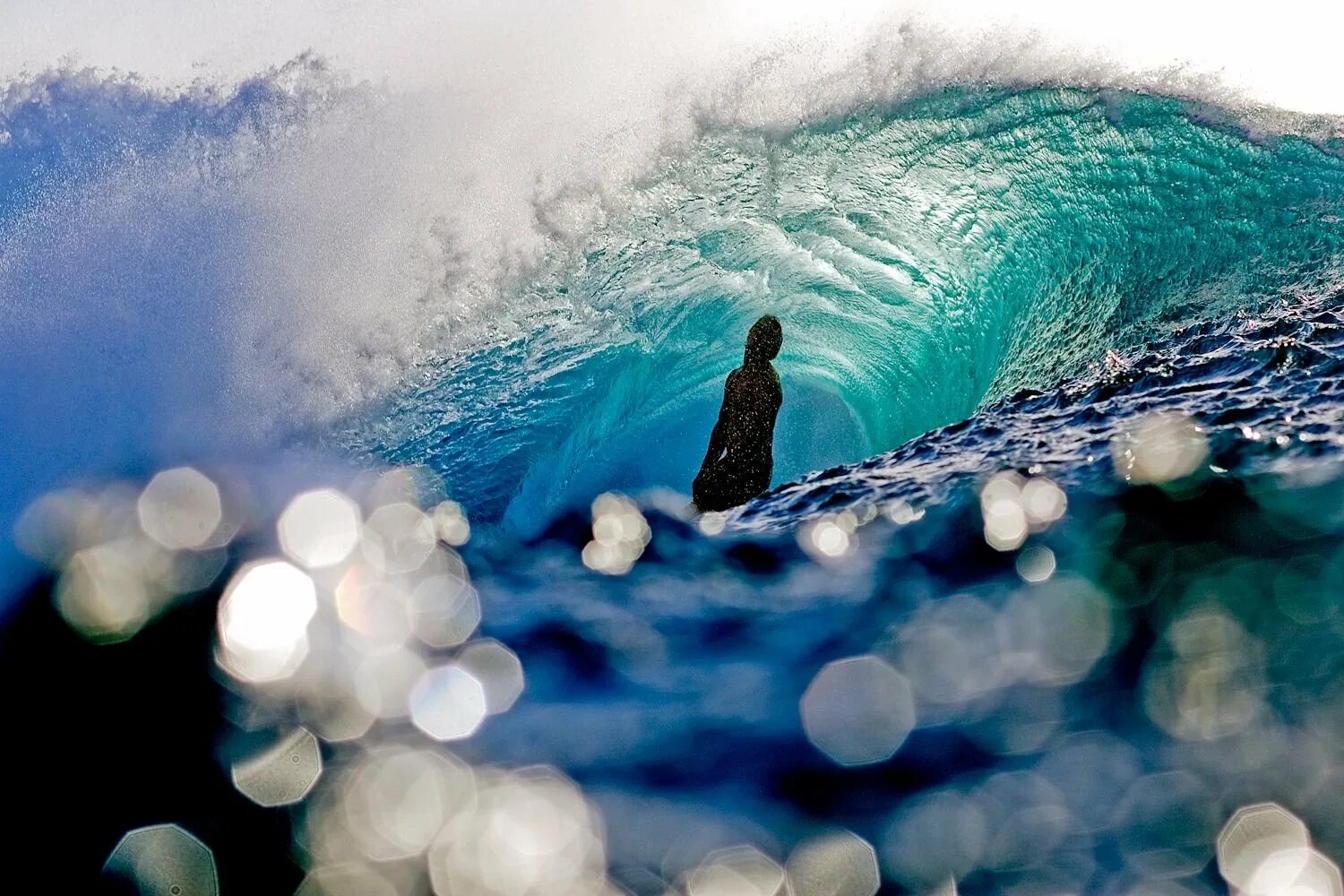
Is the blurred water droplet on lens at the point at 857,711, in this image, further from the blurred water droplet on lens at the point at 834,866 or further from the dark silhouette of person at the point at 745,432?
the dark silhouette of person at the point at 745,432

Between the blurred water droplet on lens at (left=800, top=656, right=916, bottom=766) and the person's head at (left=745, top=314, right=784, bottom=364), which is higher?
the blurred water droplet on lens at (left=800, top=656, right=916, bottom=766)

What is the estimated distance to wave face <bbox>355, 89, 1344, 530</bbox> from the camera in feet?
18.7

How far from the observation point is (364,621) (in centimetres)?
250

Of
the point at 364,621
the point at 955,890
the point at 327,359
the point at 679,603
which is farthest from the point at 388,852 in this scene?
the point at 327,359

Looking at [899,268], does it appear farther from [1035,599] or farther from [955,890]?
[955,890]

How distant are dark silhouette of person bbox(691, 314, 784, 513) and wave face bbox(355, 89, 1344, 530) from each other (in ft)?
6.41

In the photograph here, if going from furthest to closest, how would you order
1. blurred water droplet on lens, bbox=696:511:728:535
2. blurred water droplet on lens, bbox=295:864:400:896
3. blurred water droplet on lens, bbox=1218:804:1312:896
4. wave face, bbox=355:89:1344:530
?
1. wave face, bbox=355:89:1344:530
2. blurred water droplet on lens, bbox=696:511:728:535
3. blurred water droplet on lens, bbox=295:864:400:896
4. blurred water droplet on lens, bbox=1218:804:1312:896

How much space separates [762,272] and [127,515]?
5.63m

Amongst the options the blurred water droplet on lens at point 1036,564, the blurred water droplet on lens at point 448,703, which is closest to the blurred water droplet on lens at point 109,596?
the blurred water droplet on lens at point 448,703

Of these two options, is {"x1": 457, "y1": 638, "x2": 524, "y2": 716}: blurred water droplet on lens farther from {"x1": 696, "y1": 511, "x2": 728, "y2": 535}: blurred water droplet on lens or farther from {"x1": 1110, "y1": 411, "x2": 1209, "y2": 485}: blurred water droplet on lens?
{"x1": 1110, "y1": 411, "x2": 1209, "y2": 485}: blurred water droplet on lens

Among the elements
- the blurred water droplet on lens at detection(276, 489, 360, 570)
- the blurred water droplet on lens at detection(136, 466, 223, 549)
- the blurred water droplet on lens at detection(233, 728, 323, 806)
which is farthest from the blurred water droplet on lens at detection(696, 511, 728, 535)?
the blurred water droplet on lens at detection(136, 466, 223, 549)

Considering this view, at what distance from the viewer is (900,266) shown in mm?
7262

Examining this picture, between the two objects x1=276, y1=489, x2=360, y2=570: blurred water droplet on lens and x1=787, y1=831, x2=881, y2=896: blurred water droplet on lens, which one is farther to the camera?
x1=276, y1=489, x2=360, y2=570: blurred water droplet on lens

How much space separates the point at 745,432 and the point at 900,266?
3.02 meters
